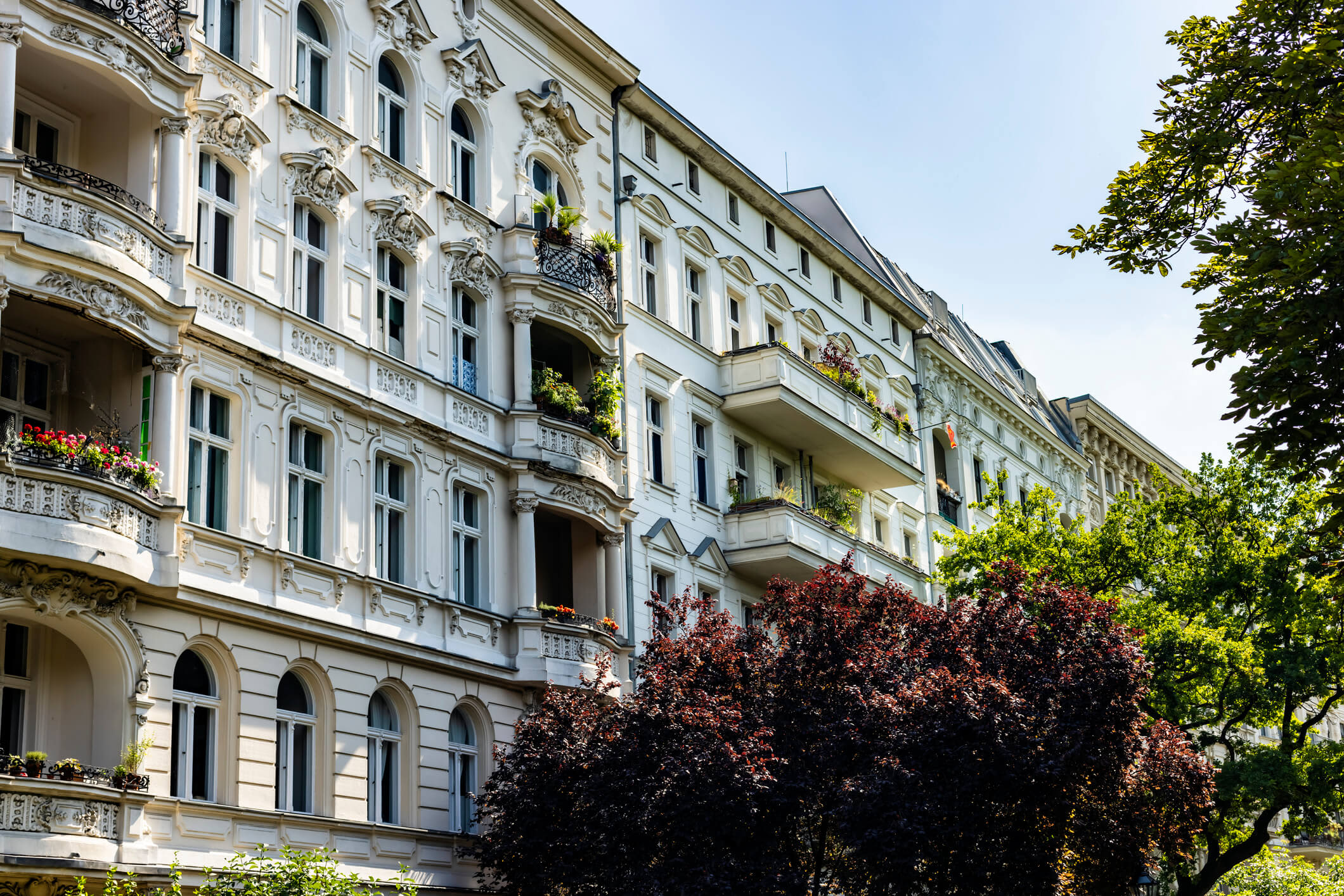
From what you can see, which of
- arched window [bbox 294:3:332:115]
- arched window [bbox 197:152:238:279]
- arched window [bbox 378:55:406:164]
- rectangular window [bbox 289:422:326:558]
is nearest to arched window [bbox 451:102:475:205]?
arched window [bbox 378:55:406:164]

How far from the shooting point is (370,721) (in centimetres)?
2464

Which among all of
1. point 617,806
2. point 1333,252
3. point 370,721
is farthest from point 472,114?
point 1333,252

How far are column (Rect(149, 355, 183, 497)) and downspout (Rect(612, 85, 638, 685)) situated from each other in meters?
11.5

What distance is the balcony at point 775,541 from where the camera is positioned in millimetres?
35469

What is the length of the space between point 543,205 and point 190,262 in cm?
979

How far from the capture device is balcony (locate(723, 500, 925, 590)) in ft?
116

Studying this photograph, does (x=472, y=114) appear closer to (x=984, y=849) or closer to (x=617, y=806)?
(x=617, y=806)

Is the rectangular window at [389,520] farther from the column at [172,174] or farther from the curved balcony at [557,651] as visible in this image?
the column at [172,174]

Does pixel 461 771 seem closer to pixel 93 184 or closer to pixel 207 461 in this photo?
pixel 207 461

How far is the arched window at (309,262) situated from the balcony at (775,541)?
→ 13251mm

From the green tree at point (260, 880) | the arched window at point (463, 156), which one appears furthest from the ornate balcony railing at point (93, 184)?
the arched window at point (463, 156)

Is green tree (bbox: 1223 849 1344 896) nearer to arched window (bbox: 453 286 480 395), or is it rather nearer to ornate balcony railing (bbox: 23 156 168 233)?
arched window (bbox: 453 286 480 395)

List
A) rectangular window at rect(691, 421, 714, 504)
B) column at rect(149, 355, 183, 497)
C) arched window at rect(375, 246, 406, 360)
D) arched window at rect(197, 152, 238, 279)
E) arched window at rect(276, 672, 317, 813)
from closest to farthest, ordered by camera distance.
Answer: column at rect(149, 355, 183, 497) → arched window at rect(276, 672, 317, 813) → arched window at rect(197, 152, 238, 279) → arched window at rect(375, 246, 406, 360) → rectangular window at rect(691, 421, 714, 504)

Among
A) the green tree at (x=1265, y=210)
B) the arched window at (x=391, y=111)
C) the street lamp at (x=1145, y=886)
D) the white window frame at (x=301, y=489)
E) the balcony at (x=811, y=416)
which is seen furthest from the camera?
the balcony at (x=811, y=416)
